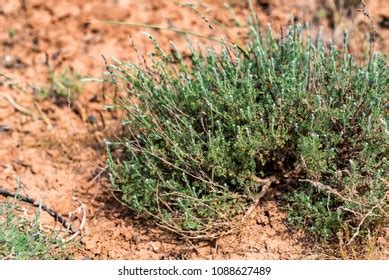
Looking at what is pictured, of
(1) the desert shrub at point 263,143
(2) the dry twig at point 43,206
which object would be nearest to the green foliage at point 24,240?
(2) the dry twig at point 43,206

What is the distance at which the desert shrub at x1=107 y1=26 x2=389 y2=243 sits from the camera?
3318 millimetres

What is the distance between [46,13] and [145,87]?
1775 millimetres

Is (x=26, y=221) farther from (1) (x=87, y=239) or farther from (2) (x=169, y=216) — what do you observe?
(2) (x=169, y=216)

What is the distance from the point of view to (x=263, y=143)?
3.39m

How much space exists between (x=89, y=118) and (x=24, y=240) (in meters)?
1.40

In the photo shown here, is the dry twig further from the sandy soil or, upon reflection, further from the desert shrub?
the desert shrub

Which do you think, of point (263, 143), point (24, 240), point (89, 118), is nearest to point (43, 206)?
point (24, 240)

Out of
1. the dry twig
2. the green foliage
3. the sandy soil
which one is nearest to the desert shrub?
the sandy soil

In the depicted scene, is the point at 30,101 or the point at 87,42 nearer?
the point at 30,101

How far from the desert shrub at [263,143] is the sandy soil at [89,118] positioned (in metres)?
0.12

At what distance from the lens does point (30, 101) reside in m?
4.57

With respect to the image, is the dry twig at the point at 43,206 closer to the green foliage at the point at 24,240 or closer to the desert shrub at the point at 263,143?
the green foliage at the point at 24,240

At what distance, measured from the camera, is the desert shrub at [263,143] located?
332cm
